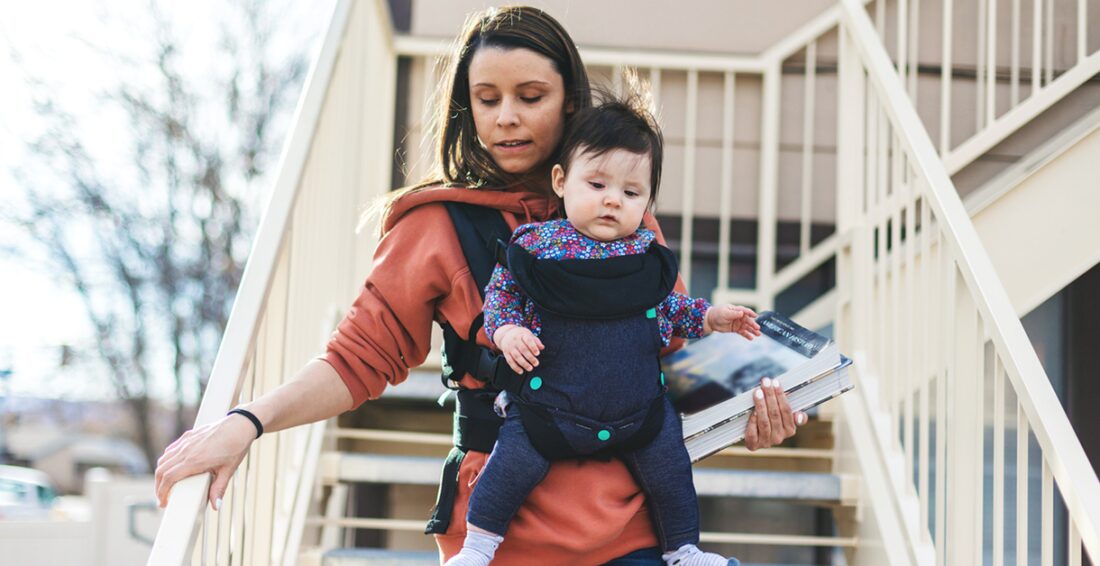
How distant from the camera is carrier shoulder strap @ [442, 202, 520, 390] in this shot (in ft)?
5.30

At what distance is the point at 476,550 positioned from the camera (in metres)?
1.53

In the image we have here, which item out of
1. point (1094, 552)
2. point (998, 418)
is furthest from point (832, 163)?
point (1094, 552)

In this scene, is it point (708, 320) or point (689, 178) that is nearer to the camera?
point (708, 320)

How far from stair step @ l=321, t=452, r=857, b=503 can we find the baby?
4.36 ft

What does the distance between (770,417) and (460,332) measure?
48 cm

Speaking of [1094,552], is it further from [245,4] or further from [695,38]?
[245,4]

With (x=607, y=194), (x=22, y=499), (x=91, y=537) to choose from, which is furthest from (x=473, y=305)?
(x=22, y=499)

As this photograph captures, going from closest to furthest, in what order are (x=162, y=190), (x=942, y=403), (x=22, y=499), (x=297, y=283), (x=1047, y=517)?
(x=1047, y=517), (x=942, y=403), (x=297, y=283), (x=162, y=190), (x=22, y=499)

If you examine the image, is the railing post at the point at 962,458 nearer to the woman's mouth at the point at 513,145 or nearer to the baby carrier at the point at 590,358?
the baby carrier at the point at 590,358

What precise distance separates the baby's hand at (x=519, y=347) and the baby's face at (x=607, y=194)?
20 centimetres

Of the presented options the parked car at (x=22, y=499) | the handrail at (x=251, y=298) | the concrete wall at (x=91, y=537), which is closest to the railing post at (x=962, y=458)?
the handrail at (x=251, y=298)

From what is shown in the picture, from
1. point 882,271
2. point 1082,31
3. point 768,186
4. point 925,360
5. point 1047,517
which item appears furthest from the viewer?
point 768,186

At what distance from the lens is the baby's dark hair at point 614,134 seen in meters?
1.61

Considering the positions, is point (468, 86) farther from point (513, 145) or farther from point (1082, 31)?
point (1082, 31)
